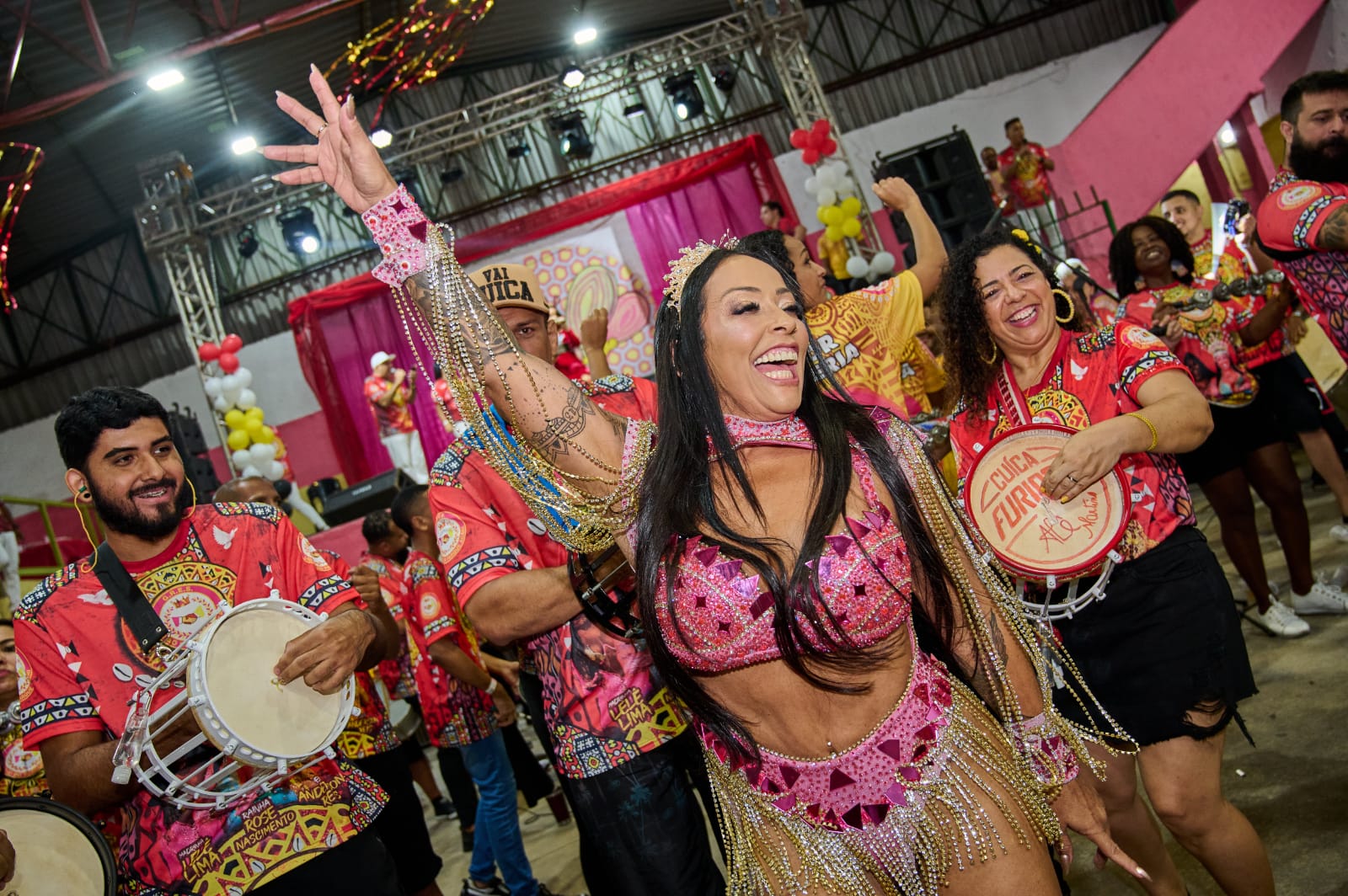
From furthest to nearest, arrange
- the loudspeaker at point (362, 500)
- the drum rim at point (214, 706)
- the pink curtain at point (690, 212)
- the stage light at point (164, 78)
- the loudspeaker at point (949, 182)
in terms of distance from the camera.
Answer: the pink curtain at point (690, 212)
the loudspeaker at point (362, 500)
the stage light at point (164, 78)
the loudspeaker at point (949, 182)
the drum rim at point (214, 706)

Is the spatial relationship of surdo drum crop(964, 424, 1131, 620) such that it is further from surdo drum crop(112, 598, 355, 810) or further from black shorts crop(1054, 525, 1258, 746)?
surdo drum crop(112, 598, 355, 810)

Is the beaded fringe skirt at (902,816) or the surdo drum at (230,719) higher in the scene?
the surdo drum at (230,719)

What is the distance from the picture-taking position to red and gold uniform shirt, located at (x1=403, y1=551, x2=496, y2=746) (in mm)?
3949

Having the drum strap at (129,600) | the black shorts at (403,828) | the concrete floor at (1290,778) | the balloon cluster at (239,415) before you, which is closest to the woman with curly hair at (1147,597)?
the concrete floor at (1290,778)

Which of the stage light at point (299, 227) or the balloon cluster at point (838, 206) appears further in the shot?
the stage light at point (299, 227)

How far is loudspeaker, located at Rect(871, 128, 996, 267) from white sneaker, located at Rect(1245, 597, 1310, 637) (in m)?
5.37

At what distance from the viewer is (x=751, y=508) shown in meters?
1.83

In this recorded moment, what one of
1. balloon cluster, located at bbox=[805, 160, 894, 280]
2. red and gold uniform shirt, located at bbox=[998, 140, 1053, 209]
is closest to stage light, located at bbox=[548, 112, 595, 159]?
balloon cluster, located at bbox=[805, 160, 894, 280]

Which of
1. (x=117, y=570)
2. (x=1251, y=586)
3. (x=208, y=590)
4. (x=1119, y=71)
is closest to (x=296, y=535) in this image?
(x=208, y=590)

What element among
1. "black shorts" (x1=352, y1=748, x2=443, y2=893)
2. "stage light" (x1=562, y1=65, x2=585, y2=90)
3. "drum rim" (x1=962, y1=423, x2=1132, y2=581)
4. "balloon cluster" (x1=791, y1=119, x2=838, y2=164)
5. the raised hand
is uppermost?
"stage light" (x1=562, y1=65, x2=585, y2=90)

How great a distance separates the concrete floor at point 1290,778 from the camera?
8.75 ft

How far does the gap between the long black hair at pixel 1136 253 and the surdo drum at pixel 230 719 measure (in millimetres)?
3968

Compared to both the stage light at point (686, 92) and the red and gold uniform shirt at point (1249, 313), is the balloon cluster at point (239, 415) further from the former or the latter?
the red and gold uniform shirt at point (1249, 313)

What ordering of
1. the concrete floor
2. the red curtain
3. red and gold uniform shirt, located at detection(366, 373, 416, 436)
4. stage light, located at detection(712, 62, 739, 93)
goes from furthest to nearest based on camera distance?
the red curtain
stage light, located at detection(712, 62, 739, 93)
red and gold uniform shirt, located at detection(366, 373, 416, 436)
the concrete floor
